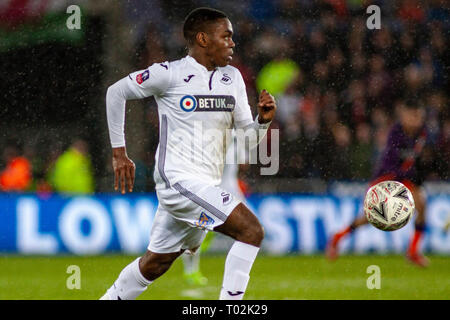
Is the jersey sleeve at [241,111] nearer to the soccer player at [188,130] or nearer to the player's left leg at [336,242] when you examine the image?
the soccer player at [188,130]

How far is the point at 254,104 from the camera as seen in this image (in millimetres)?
11211

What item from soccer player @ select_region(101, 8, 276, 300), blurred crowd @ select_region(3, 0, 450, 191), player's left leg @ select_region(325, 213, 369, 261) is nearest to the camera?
soccer player @ select_region(101, 8, 276, 300)

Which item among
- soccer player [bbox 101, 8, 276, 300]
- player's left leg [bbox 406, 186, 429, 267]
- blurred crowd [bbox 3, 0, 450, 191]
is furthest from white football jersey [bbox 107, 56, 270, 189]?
blurred crowd [bbox 3, 0, 450, 191]

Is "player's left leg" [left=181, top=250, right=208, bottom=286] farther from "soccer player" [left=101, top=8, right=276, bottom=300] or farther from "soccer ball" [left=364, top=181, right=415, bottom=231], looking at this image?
"soccer player" [left=101, top=8, right=276, bottom=300]

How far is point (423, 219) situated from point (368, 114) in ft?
8.97

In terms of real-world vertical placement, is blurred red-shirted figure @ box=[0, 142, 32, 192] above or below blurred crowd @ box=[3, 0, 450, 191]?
below

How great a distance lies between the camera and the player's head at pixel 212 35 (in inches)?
193

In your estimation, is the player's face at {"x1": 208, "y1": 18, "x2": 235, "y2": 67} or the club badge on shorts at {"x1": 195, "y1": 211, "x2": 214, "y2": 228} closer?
the club badge on shorts at {"x1": 195, "y1": 211, "x2": 214, "y2": 228}

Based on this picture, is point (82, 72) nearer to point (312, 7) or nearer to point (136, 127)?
point (136, 127)

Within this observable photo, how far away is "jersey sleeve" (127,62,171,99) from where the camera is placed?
4.82m

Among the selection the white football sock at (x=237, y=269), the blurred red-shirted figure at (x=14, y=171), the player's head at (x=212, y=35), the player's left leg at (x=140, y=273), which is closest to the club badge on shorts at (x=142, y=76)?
the player's head at (x=212, y=35)

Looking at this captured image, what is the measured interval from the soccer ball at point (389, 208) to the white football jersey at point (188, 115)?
1.23 metres

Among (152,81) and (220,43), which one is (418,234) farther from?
(152,81)

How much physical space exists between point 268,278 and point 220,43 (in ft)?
11.8
